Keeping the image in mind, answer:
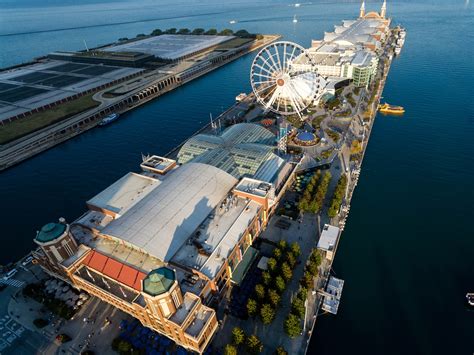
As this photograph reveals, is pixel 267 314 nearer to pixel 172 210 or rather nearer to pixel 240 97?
pixel 172 210

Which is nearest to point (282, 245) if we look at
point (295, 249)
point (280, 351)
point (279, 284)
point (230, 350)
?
point (295, 249)

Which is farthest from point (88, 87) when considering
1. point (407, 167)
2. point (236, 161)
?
point (407, 167)

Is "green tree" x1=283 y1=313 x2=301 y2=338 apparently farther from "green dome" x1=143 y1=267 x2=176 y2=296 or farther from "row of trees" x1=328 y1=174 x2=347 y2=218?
"row of trees" x1=328 y1=174 x2=347 y2=218

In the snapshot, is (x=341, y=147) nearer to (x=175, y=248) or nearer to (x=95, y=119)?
(x=175, y=248)

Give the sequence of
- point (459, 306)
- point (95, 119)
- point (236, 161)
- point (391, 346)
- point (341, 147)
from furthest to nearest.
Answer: point (95, 119)
point (341, 147)
point (236, 161)
point (459, 306)
point (391, 346)

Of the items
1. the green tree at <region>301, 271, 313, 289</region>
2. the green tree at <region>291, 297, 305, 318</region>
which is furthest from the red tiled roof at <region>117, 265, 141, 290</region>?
the green tree at <region>301, 271, 313, 289</region>

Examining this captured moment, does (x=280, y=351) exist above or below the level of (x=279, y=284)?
below

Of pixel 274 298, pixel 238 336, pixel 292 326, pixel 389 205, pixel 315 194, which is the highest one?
pixel 315 194
